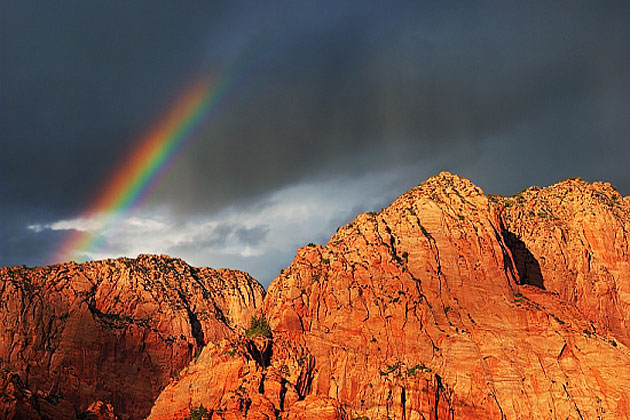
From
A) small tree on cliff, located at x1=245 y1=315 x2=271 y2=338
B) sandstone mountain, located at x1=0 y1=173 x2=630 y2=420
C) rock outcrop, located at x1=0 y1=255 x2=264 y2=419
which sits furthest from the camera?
rock outcrop, located at x1=0 y1=255 x2=264 y2=419

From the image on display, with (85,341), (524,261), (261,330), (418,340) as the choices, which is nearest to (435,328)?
(418,340)

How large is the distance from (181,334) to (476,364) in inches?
3633

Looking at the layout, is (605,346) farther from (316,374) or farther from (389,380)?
(316,374)

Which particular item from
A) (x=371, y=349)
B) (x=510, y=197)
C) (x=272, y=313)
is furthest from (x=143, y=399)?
(x=510, y=197)

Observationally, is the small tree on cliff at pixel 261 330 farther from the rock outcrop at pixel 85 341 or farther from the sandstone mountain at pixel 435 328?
the rock outcrop at pixel 85 341

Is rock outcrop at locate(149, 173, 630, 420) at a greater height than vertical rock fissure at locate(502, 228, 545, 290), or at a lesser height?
lesser

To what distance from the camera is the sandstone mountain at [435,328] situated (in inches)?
4887

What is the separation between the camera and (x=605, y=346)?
129 meters

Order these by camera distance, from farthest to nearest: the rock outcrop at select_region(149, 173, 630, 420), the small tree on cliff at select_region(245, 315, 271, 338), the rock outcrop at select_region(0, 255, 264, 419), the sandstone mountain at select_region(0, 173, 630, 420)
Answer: the rock outcrop at select_region(0, 255, 264, 419), the small tree on cliff at select_region(245, 315, 271, 338), the sandstone mountain at select_region(0, 173, 630, 420), the rock outcrop at select_region(149, 173, 630, 420)

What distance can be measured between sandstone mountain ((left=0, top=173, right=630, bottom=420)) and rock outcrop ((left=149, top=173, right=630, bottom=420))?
0.75ft

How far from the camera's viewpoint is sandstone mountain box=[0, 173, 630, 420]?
124125mm

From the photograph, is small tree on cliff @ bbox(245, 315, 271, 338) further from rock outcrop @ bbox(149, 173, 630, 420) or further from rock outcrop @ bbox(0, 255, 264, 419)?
rock outcrop @ bbox(0, 255, 264, 419)

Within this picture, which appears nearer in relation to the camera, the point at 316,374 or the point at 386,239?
the point at 316,374

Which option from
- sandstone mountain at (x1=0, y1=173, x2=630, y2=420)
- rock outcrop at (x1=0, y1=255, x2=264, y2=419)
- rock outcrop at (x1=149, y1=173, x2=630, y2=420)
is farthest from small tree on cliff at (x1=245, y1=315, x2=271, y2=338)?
rock outcrop at (x1=0, y1=255, x2=264, y2=419)
